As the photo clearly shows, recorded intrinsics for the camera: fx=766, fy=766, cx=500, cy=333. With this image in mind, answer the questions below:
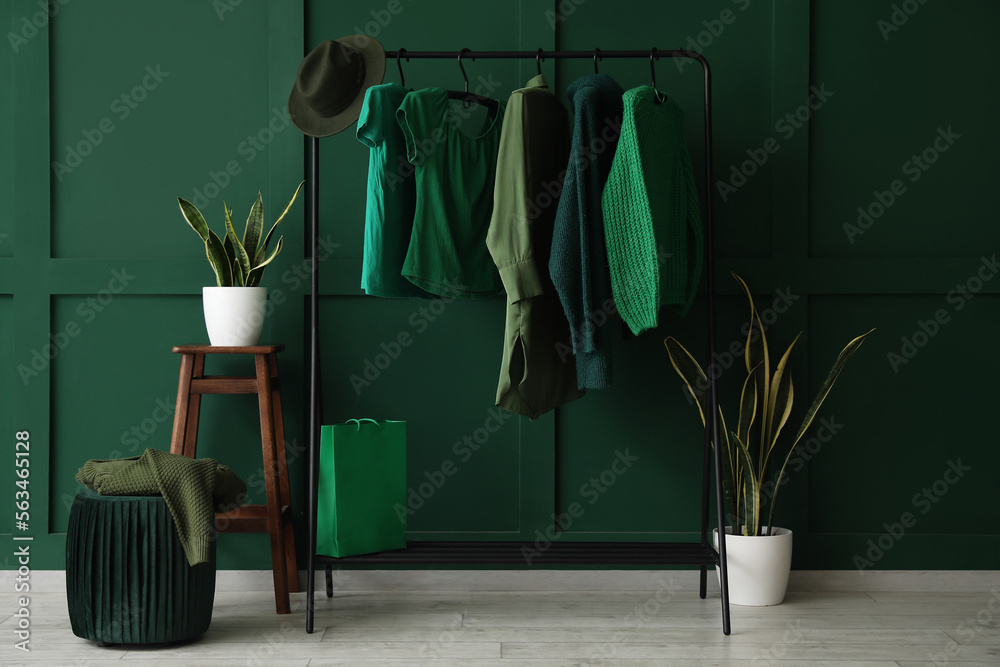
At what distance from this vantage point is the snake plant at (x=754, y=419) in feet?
7.55

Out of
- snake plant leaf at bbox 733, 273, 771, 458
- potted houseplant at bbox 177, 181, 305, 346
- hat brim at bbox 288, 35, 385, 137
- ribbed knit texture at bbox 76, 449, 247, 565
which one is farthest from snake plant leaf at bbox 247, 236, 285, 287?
snake plant leaf at bbox 733, 273, 771, 458

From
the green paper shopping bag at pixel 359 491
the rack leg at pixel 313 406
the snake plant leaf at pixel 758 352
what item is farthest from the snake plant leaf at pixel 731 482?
the rack leg at pixel 313 406

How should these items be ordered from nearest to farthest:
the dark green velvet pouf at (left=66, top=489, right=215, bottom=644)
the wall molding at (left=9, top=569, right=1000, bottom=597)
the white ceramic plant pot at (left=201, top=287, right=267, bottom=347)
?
the dark green velvet pouf at (left=66, top=489, right=215, bottom=644) → the white ceramic plant pot at (left=201, top=287, right=267, bottom=347) → the wall molding at (left=9, top=569, right=1000, bottom=597)

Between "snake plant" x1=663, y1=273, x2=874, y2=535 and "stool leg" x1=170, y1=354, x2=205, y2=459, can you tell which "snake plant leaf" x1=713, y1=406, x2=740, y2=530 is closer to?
"snake plant" x1=663, y1=273, x2=874, y2=535

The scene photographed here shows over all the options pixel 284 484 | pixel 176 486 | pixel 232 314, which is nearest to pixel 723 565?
pixel 284 484

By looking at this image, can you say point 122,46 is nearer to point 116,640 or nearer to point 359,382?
point 359,382

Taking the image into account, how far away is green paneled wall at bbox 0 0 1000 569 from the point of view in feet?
8.16

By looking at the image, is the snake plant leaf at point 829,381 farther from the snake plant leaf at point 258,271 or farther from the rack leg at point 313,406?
the snake plant leaf at point 258,271

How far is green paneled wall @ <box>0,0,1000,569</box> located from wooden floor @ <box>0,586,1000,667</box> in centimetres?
21

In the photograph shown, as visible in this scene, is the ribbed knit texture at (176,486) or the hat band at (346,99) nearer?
the ribbed knit texture at (176,486)

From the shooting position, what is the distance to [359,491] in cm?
221

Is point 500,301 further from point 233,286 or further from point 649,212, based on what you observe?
point 233,286

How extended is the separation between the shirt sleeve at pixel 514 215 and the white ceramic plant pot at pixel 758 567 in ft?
3.34

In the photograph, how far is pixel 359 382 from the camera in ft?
8.25
